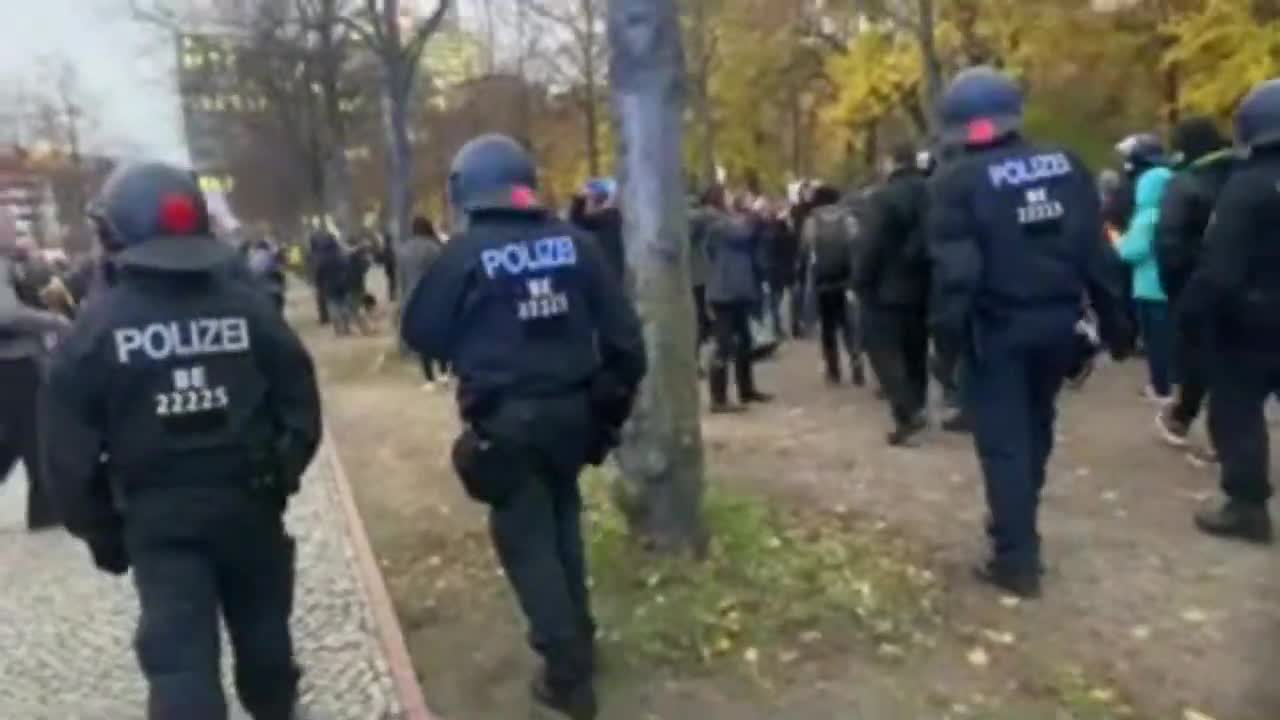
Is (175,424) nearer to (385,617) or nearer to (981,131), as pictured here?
(385,617)

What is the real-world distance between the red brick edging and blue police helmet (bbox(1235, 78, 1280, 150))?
4195 mm

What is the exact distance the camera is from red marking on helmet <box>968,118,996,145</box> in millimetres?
6707

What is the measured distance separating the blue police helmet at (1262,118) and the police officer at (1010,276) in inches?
36.0

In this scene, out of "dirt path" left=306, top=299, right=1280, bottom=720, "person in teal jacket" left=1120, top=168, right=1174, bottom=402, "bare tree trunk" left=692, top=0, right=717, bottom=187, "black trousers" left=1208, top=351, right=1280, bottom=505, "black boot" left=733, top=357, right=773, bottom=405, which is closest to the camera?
"dirt path" left=306, top=299, right=1280, bottom=720

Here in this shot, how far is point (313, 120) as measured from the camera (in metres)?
33.5

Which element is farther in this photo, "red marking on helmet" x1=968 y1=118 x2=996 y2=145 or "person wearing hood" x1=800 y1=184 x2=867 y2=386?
"person wearing hood" x1=800 y1=184 x2=867 y2=386

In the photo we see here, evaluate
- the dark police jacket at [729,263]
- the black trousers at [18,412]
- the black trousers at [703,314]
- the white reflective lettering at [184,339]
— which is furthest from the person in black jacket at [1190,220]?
the black trousers at [18,412]

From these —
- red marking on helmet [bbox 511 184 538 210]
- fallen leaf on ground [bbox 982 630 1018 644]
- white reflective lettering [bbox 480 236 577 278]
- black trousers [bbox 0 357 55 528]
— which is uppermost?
red marking on helmet [bbox 511 184 538 210]

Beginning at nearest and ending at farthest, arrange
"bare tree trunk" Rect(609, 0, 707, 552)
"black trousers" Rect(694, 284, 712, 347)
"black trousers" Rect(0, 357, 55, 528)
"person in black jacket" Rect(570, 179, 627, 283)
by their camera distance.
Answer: "bare tree trunk" Rect(609, 0, 707, 552) < "black trousers" Rect(0, 357, 55, 528) < "person in black jacket" Rect(570, 179, 627, 283) < "black trousers" Rect(694, 284, 712, 347)

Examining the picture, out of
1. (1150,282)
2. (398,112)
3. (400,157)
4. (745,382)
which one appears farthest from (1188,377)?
(400,157)

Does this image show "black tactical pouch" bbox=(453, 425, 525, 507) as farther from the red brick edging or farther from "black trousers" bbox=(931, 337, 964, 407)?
"black trousers" bbox=(931, 337, 964, 407)

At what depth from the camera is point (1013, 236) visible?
6.63 m

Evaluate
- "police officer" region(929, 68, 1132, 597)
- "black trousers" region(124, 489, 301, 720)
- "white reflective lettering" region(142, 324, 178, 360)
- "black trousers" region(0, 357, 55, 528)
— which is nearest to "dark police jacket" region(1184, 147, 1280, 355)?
"police officer" region(929, 68, 1132, 597)

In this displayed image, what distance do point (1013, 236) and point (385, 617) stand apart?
10.0 ft
